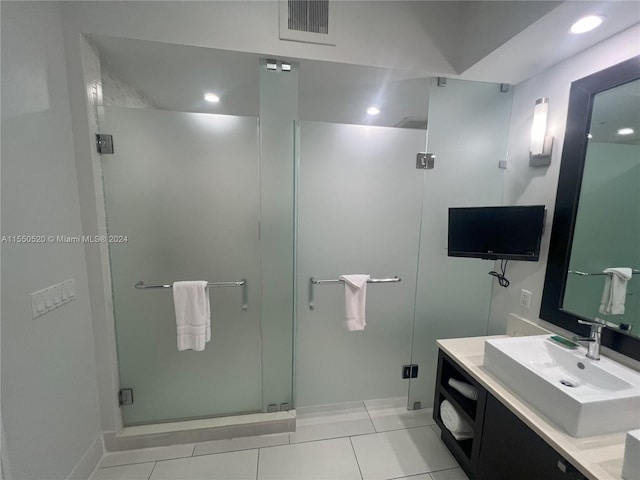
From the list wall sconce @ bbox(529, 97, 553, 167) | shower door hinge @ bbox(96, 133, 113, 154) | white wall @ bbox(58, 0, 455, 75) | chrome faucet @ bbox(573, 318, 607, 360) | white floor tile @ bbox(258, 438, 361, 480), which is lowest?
white floor tile @ bbox(258, 438, 361, 480)

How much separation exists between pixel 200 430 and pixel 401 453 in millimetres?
1339

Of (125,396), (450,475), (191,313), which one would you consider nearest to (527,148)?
(450,475)

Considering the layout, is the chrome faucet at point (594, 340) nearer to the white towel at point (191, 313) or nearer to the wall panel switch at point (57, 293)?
the white towel at point (191, 313)

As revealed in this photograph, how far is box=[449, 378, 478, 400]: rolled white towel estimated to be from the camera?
4.93ft

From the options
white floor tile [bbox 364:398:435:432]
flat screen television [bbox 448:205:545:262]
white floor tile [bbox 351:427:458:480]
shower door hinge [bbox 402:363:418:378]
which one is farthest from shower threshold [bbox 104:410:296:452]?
flat screen television [bbox 448:205:545:262]

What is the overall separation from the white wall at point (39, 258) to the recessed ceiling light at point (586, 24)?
2.50m

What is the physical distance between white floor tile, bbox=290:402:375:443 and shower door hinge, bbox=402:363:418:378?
0.42m

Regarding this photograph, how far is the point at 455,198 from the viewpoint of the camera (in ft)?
6.23

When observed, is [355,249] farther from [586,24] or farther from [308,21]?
[586,24]

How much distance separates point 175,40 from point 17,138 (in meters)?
0.87

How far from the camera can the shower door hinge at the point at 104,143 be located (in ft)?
4.90

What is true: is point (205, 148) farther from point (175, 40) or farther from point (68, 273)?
point (68, 273)

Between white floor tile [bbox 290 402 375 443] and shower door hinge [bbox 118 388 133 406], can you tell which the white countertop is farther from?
shower door hinge [bbox 118 388 133 406]

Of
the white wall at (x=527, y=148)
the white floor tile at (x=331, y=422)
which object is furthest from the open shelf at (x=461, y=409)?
the white wall at (x=527, y=148)
